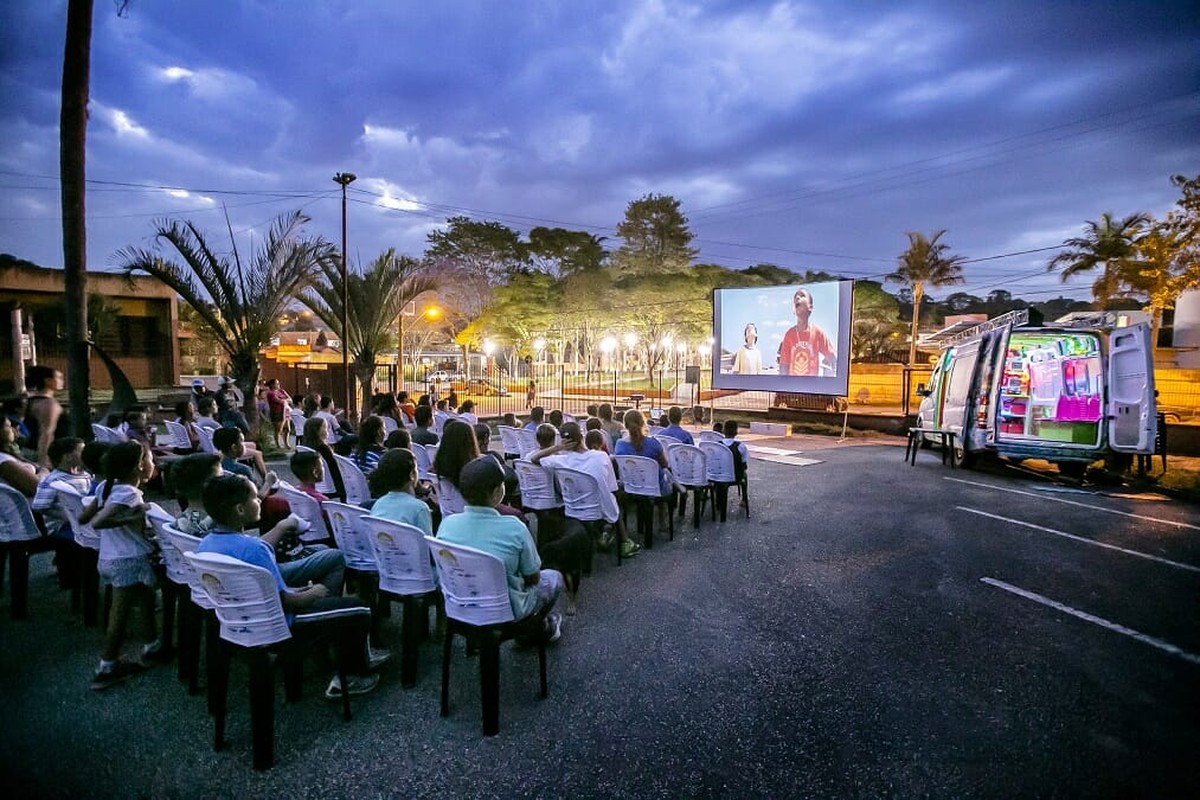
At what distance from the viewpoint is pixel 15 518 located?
4.00 metres

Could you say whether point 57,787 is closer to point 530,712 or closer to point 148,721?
point 148,721

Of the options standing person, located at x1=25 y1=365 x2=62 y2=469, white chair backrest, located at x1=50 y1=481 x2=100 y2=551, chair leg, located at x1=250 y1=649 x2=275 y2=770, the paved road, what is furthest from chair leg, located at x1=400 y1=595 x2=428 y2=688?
standing person, located at x1=25 y1=365 x2=62 y2=469

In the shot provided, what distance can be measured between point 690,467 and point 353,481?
361 centimetres

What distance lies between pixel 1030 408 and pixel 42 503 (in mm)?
13398

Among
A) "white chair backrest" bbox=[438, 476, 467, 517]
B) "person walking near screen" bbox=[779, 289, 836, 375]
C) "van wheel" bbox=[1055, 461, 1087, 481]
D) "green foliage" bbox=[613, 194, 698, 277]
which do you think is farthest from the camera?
"green foliage" bbox=[613, 194, 698, 277]

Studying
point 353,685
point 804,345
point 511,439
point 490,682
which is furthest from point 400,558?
A: point 804,345

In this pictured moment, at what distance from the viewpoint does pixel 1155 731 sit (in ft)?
9.15

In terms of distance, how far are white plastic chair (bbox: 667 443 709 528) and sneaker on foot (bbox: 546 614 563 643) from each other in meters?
2.92

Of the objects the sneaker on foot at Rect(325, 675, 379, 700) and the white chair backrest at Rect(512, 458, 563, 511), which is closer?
the sneaker on foot at Rect(325, 675, 379, 700)

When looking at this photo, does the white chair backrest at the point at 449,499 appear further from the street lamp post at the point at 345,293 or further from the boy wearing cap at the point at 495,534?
the street lamp post at the point at 345,293

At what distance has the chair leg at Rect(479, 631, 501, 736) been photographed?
276 cm

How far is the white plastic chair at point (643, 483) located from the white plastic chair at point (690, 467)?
68 cm

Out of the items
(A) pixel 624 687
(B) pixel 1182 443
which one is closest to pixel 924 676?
(A) pixel 624 687

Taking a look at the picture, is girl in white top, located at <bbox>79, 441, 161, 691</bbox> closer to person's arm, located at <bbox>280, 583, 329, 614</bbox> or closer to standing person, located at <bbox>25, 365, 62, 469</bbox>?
person's arm, located at <bbox>280, 583, 329, 614</bbox>
